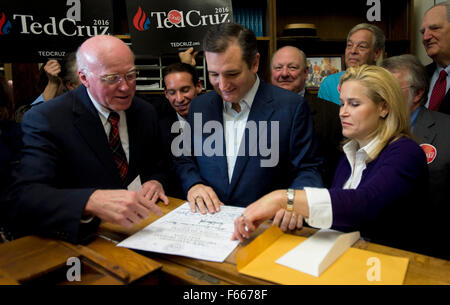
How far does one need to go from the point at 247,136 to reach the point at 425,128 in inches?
40.0

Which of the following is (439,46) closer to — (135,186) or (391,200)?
(391,200)

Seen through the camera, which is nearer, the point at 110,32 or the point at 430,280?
the point at 430,280

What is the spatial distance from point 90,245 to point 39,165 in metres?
0.37

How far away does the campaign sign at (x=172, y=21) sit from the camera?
8.64 ft

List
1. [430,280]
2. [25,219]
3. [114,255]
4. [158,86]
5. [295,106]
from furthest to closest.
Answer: [158,86], [295,106], [25,219], [114,255], [430,280]

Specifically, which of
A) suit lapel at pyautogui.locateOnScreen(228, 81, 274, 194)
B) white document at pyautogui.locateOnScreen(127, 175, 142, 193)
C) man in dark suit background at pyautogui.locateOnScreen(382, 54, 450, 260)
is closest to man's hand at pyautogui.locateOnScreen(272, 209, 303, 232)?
suit lapel at pyautogui.locateOnScreen(228, 81, 274, 194)

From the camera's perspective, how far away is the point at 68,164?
1.27 metres

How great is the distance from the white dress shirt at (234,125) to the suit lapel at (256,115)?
31 millimetres

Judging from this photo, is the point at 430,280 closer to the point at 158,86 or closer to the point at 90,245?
the point at 90,245

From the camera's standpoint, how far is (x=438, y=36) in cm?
241

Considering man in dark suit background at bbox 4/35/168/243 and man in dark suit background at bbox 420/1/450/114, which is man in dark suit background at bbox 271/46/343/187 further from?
man in dark suit background at bbox 4/35/168/243

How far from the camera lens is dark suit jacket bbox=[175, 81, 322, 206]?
150cm

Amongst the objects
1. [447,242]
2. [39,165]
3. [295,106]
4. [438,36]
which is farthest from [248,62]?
[438,36]

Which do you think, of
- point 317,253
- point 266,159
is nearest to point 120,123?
point 266,159
